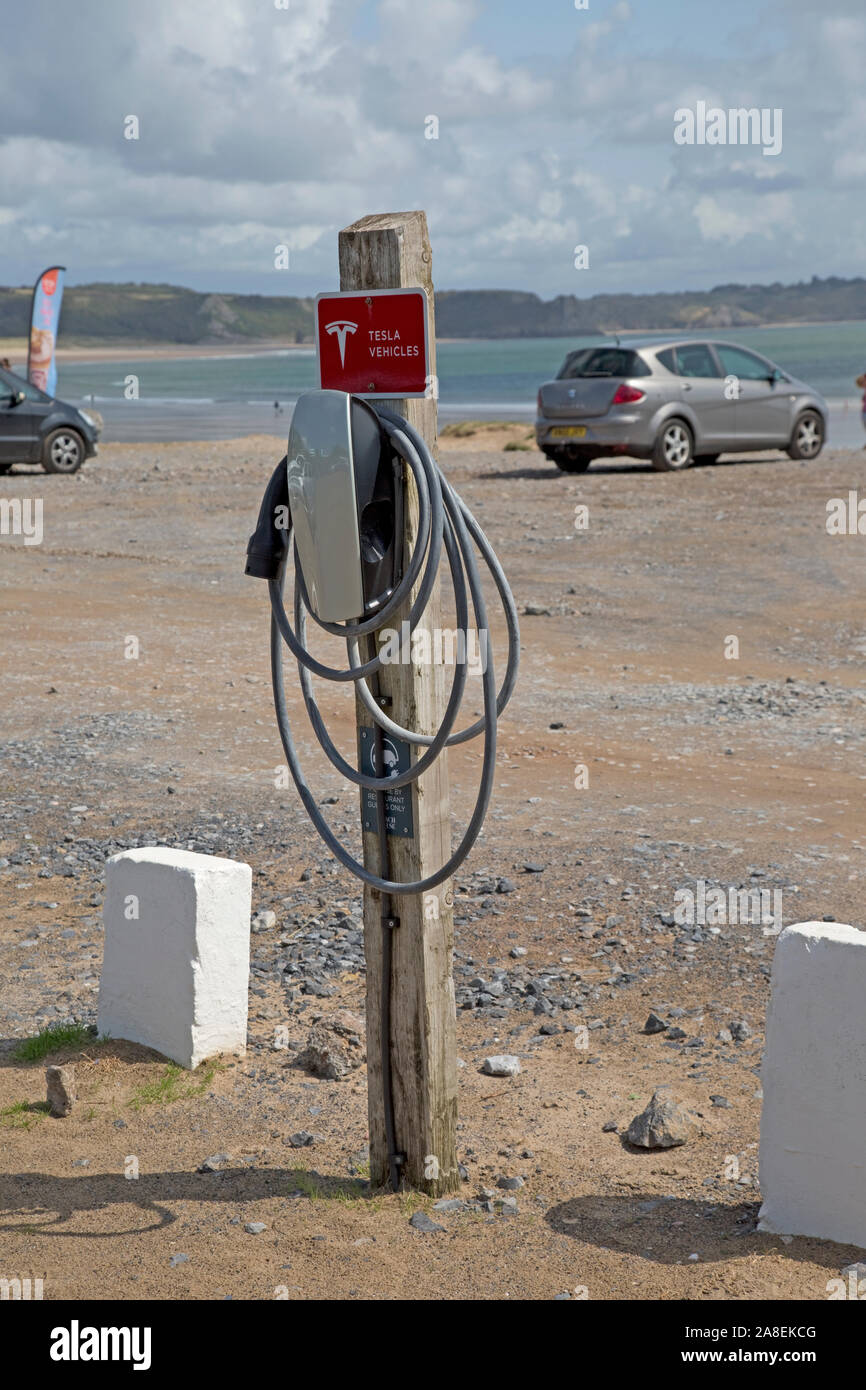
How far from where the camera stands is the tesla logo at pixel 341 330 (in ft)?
12.2

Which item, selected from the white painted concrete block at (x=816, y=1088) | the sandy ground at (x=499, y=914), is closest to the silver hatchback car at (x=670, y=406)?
the sandy ground at (x=499, y=914)

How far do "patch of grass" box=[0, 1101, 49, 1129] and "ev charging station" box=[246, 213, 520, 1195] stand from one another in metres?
1.22

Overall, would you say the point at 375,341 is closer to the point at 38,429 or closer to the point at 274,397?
the point at 38,429

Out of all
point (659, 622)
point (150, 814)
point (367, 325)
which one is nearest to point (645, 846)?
point (150, 814)

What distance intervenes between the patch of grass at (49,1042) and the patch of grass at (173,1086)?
1.21 feet

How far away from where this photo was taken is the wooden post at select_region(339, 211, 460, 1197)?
374cm

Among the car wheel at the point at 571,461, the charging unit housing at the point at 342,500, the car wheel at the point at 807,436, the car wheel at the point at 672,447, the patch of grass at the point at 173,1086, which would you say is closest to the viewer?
the charging unit housing at the point at 342,500

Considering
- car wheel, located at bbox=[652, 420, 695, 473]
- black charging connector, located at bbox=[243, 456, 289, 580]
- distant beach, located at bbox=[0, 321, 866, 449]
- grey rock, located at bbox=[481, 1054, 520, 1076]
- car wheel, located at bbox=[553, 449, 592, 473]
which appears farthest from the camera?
distant beach, located at bbox=[0, 321, 866, 449]

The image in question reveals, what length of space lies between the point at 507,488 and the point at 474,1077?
14.3m

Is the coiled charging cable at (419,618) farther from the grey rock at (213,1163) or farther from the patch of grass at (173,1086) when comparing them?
the patch of grass at (173,1086)

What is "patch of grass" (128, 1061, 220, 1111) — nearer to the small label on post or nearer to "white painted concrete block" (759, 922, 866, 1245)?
the small label on post

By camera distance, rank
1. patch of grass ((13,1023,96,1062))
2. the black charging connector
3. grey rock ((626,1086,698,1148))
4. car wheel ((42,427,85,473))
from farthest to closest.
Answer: car wheel ((42,427,85,473)) < patch of grass ((13,1023,96,1062)) < grey rock ((626,1086,698,1148)) < the black charging connector

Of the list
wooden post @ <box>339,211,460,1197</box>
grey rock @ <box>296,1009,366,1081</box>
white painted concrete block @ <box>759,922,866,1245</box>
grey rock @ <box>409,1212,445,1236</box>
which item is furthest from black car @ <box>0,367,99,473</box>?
white painted concrete block @ <box>759,922,866,1245</box>

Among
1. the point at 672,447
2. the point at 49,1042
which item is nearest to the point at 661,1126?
the point at 49,1042
